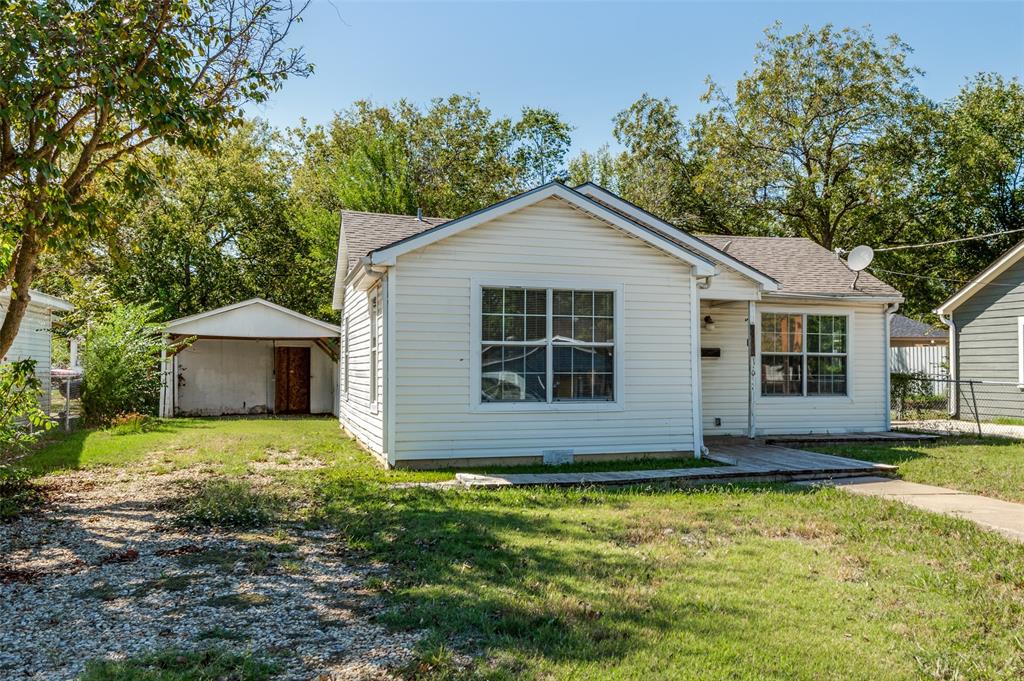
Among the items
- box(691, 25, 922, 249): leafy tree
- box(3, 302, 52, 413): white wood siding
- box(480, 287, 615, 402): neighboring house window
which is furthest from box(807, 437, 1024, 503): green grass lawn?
box(691, 25, 922, 249): leafy tree

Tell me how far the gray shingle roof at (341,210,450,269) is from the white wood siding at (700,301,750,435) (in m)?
5.32

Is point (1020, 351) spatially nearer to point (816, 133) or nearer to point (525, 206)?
point (525, 206)

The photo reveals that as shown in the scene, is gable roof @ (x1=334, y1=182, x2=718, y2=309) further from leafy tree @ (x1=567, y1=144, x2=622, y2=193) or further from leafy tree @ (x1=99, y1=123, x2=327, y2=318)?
leafy tree @ (x1=567, y1=144, x2=622, y2=193)

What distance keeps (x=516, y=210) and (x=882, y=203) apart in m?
22.0

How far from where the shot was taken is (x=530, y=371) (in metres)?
9.40

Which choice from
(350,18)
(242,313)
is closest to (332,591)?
(350,18)

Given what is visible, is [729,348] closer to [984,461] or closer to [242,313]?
[984,461]

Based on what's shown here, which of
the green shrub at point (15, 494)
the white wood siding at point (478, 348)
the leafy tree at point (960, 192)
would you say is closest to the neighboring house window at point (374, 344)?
the white wood siding at point (478, 348)

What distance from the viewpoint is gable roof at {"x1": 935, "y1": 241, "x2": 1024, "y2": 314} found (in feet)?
50.3

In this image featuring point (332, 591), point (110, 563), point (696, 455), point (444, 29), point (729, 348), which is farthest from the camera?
point (444, 29)

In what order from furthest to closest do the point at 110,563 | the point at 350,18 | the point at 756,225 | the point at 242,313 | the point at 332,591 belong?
the point at 756,225 < the point at 242,313 < the point at 350,18 < the point at 110,563 < the point at 332,591

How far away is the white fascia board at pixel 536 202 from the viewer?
8.70m

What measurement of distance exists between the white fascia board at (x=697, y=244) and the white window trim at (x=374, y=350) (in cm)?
358

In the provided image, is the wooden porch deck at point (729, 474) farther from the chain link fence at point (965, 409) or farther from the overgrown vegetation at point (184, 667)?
the chain link fence at point (965, 409)
